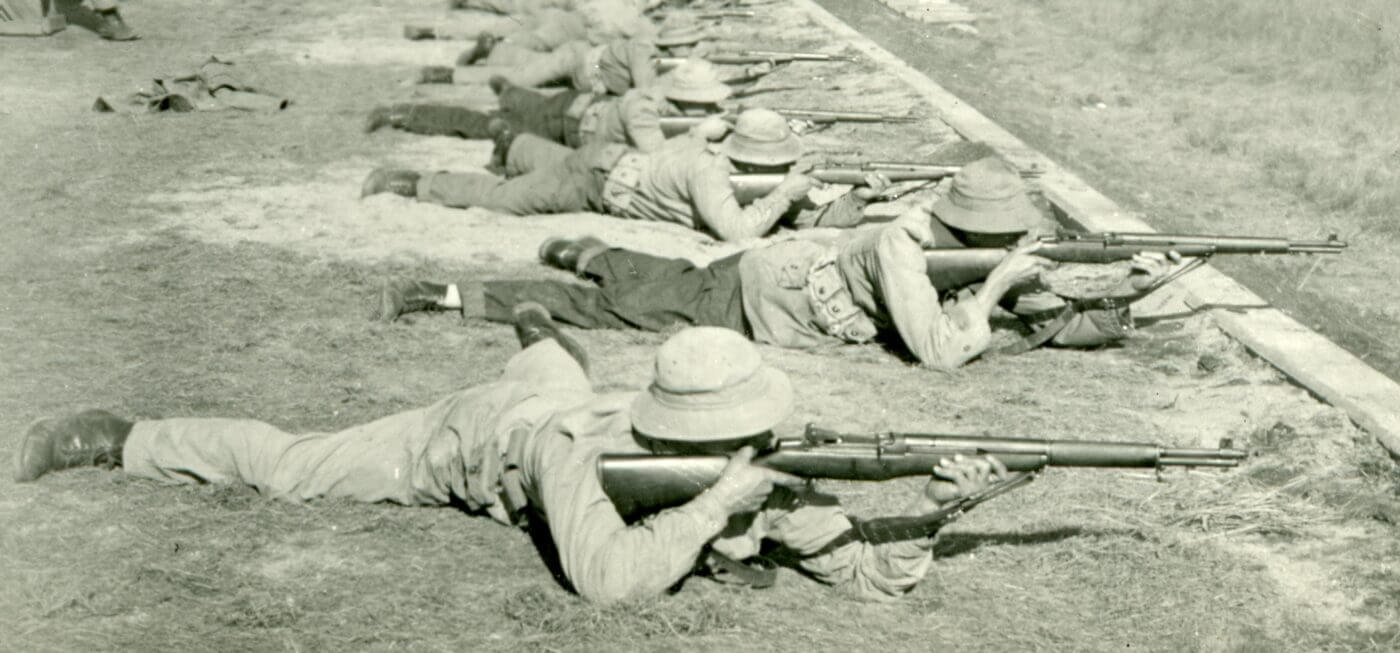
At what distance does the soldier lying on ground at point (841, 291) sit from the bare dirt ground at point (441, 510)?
6.3 inches

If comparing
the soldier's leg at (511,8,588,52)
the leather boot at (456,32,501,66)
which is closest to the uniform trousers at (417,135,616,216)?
the soldier's leg at (511,8,588,52)

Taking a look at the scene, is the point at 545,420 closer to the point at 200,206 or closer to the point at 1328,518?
the point at 1328,518

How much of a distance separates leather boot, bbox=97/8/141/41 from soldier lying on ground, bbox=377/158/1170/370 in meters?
11.5

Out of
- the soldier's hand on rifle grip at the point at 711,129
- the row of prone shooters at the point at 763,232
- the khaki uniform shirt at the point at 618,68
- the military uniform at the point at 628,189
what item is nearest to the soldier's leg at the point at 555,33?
the khaki uniform shirt at the point at 618,68

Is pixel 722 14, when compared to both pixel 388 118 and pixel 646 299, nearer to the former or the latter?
pixel 388 118

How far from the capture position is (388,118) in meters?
12.9

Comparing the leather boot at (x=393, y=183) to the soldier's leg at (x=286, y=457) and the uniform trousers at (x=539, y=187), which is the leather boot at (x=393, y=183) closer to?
the uniform trousers at (x=539, y=187)

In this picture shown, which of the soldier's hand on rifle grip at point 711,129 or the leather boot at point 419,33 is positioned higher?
the soldier's hand on rifle grip at point 711,129

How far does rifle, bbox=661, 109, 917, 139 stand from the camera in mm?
10688

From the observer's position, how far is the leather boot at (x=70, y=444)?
559 centimetres

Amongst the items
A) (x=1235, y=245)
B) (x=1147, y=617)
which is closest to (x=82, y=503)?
(x=1147, y=617)

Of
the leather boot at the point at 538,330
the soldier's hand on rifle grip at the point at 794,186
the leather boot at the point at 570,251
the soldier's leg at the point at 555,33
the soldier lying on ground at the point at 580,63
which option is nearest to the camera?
the leather boot at the point at 538,330

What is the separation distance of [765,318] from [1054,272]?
2.28m

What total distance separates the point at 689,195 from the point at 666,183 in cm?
22
